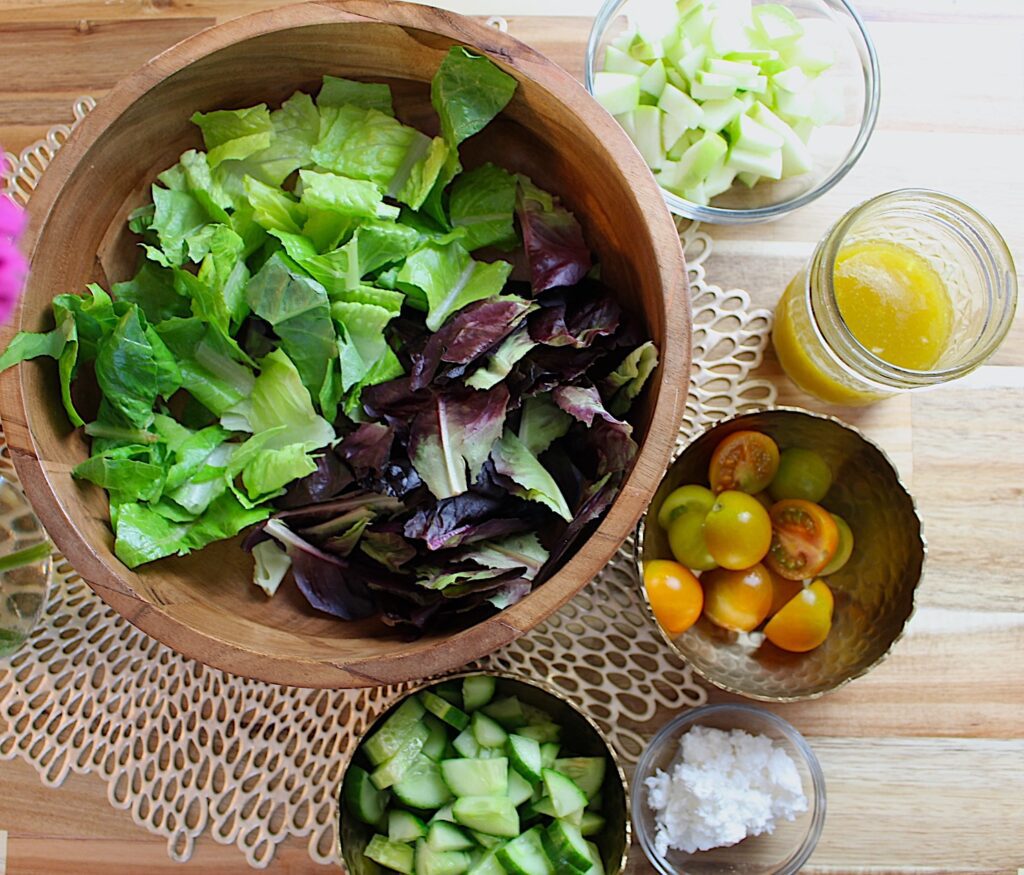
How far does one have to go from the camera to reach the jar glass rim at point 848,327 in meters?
1.21

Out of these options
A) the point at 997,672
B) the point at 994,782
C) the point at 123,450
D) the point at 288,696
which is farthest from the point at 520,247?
the point at 994,782

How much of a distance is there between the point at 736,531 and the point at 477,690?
0.40 metres

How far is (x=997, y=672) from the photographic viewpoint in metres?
1.41

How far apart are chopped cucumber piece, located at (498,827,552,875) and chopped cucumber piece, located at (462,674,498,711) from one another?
18 centimetres

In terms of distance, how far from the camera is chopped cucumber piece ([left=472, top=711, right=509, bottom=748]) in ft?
4.25

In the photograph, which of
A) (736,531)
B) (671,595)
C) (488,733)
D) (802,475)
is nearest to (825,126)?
(802,475)

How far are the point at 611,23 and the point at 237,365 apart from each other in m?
0.70

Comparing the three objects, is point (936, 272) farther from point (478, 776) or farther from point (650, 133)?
point (478, 776)

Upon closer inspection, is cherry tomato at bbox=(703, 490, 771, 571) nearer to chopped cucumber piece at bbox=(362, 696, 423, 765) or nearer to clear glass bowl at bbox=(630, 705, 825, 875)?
clear glass bowl at bbox=(630, 705, 825, 875)

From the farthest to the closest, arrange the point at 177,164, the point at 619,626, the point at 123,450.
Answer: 1. the point at 619,626
2. the point at 177,164
3. the point at 123,450

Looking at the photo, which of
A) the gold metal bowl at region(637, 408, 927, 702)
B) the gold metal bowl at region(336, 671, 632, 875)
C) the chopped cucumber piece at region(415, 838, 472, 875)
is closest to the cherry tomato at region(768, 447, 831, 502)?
the gold metal bowl at region(637, 408, 927, 702)

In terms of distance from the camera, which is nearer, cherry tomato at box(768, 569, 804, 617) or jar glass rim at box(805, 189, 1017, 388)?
jar glass rim at box(805, 189, 1017, 388)

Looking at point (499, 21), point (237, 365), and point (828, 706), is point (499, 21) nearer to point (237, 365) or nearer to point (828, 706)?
point (237, 365)

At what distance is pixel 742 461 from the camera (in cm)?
133
